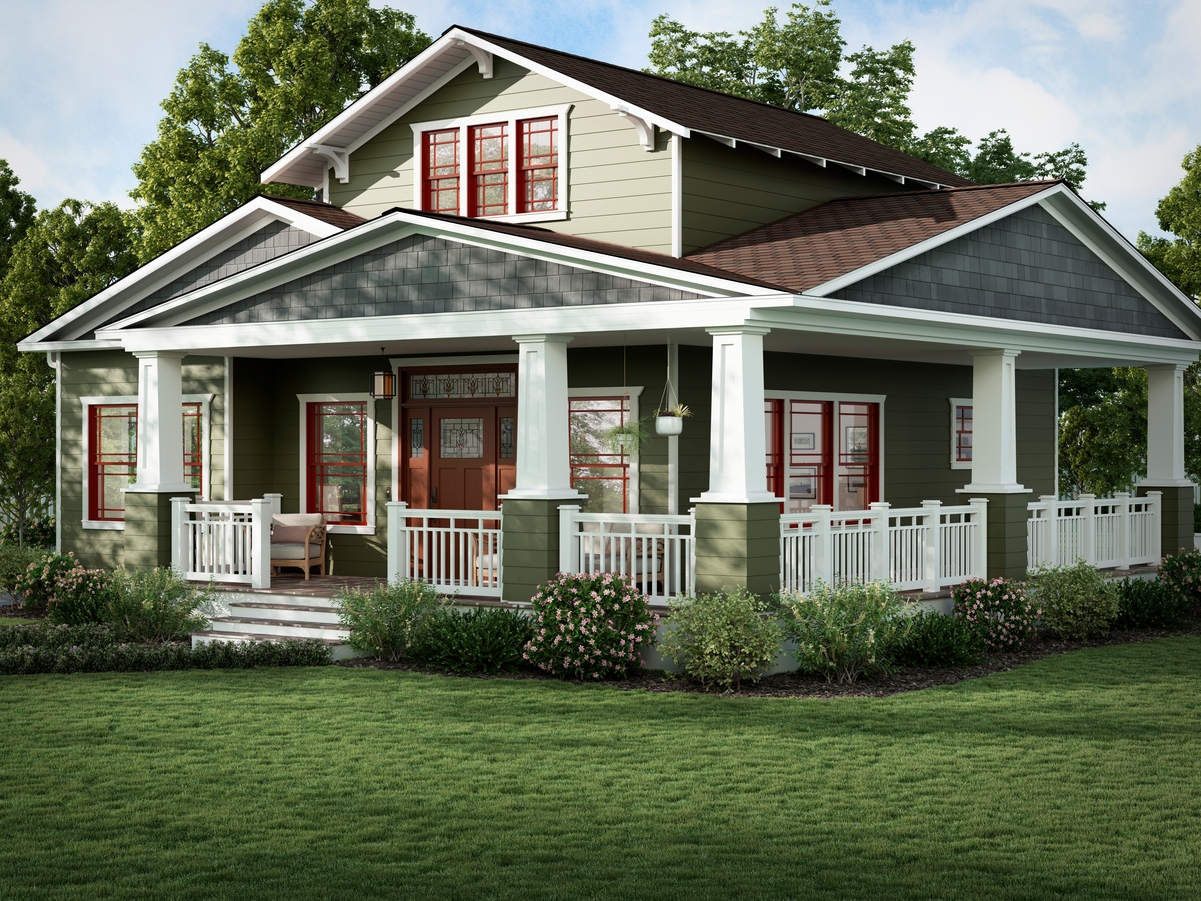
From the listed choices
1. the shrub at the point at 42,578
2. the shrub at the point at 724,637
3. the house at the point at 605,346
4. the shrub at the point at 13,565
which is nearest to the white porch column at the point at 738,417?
the house at the point at 605,346

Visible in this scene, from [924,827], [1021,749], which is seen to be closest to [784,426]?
[1021,749]

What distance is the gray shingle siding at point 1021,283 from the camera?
47.5ft

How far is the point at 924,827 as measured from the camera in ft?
26.3

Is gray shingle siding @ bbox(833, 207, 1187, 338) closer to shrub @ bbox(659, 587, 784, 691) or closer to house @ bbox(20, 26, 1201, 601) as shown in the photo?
house @ bbox(20, 26, 1201, 601)

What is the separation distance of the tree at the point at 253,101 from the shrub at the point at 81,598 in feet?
37.2

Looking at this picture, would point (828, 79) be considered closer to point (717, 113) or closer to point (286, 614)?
point (717, 113)

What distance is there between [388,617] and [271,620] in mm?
2185

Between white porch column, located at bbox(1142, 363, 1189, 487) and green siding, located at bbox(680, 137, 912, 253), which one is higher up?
green siding, located at bbox(680, 137, 912, 253)

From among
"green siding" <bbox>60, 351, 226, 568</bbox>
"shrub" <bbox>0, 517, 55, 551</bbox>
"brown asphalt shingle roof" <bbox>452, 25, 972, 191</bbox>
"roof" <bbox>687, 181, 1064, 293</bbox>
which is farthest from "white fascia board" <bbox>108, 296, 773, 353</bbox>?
A: "shrub" <bbox>0, 517, 55, 551</bbox>

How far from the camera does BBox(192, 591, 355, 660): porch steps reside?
14.5m

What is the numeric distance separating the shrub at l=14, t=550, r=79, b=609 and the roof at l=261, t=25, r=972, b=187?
5.63 m

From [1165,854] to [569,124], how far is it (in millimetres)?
11465

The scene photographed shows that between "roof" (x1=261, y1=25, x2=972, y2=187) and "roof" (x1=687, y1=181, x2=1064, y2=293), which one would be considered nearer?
"roof" (x1=687, y1=181, x2=1064, y2=293)

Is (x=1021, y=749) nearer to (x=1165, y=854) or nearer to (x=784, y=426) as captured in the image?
(x=1165, y=854)
